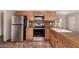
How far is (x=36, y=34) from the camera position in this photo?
5.25 feet

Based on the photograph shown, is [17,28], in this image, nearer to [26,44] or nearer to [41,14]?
[26,44]

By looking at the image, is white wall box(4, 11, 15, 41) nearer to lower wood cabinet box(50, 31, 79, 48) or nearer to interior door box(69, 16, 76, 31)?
lower wood cabinet box(50, 31, 79, 48)

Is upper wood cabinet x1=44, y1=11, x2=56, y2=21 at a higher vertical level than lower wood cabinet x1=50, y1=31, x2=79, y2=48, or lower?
higher

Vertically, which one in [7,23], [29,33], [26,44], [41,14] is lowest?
[26,44]

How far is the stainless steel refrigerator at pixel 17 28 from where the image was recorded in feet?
4.98

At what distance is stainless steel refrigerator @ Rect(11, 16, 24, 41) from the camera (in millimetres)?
1518

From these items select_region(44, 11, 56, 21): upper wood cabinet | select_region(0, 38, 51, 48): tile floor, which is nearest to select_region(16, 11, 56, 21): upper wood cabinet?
select_region(44, 11, 56, 21): upper wood cabinet

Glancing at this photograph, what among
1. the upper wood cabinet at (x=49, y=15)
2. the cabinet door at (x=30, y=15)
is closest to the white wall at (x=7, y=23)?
the cabinet door at (x=30, y=15)

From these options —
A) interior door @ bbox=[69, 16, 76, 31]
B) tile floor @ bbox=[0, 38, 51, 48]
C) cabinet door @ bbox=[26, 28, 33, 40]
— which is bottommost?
tile floor @ bbox=[0, 38, 51, 48]

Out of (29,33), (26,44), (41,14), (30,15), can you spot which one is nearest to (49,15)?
(41,14)

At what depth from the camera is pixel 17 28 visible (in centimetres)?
158

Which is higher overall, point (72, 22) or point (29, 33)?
point (72, 22)
